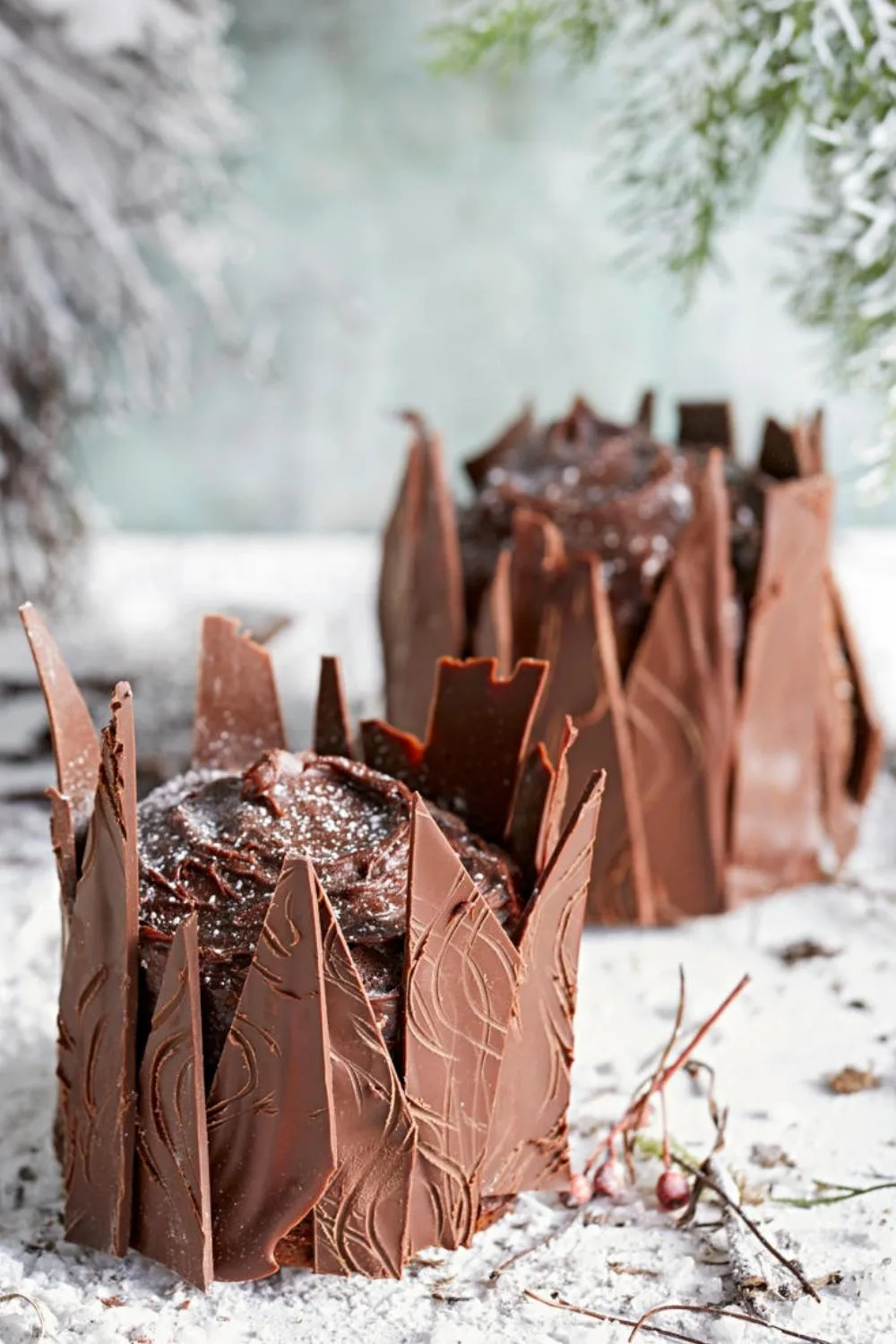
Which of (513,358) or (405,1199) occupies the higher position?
(513,358)

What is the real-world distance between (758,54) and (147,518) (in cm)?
243

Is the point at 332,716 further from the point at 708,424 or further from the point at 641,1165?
the point at 708,424

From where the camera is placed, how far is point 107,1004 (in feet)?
3.39

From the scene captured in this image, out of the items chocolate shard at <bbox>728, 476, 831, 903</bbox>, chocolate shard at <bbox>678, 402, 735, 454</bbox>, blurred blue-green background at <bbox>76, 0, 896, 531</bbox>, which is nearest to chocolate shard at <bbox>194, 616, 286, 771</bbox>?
chocolate shard at <bbox>728, 476, 831, 903</bbox>

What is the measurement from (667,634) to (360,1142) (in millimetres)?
832

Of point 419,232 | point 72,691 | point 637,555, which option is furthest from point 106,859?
point 419,232

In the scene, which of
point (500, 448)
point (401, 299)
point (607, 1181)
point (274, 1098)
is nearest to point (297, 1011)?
point (274, 1098)

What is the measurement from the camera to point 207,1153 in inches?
39.4

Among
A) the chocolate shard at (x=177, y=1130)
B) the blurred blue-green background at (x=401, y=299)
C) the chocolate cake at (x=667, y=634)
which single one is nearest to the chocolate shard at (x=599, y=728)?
the chocolate cake at (x=667, y=634)

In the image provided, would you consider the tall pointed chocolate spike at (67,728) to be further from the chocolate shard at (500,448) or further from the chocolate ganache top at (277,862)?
the chocolate shard at (500,448)

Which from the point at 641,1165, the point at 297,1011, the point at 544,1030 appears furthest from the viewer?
the point at 641,1165

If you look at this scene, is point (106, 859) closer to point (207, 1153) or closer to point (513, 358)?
point (207, 1153)

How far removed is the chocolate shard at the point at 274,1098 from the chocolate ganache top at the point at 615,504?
847 millimetres

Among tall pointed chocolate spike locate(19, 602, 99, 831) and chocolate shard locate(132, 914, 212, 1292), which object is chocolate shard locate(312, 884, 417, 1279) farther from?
tall pointed chocolate spike locate(19, 602, 99, 831)
